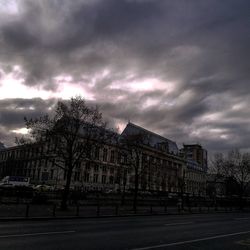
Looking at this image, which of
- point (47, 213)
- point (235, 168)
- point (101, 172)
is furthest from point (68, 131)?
point (101, 172)

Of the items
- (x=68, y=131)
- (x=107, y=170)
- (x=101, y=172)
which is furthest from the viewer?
(x=107, y=170)

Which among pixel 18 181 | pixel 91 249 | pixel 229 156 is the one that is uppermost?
pixel 229 156

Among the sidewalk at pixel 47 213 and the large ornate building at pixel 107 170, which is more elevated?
the large ornate building at pixel 107 170

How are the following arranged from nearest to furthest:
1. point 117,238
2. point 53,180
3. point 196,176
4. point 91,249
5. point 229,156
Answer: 1. point 91,249
2. point 117,238
3. point 229,156
4. point 53,180
5. point 196,176

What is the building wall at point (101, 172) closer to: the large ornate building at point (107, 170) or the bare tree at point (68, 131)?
the large ornate building at point (107, 170)

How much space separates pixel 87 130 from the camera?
3512cm

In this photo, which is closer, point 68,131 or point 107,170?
point 68,131

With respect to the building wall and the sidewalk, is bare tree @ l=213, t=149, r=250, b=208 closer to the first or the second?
the building wall

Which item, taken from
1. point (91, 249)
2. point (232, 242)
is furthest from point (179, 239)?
point (91, 249)

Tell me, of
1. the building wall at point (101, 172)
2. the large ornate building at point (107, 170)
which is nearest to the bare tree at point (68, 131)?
the large ornate building at point (107, 170)

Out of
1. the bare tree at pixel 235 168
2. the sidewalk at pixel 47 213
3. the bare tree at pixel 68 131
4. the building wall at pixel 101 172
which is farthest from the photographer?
the building wall at pixel 101 172

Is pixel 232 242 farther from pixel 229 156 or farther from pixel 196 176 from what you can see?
pixel 196 176

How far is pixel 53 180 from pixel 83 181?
344 inches

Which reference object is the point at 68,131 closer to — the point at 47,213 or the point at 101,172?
the point at 47,213
